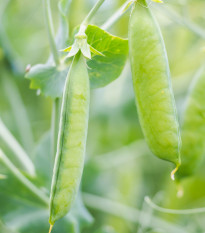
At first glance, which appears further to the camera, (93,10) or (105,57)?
(105,57)

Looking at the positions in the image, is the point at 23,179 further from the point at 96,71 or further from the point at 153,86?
the point at 153,86

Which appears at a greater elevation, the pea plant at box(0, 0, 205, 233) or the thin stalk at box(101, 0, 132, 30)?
the thin stalk at box(101, 0, 132, 30)

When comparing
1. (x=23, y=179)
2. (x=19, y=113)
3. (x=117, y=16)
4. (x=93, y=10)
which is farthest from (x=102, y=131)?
(x=93, y=10)

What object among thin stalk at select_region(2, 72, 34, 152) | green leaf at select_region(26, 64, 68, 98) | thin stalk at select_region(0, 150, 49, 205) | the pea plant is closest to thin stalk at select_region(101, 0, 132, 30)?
the pea plant

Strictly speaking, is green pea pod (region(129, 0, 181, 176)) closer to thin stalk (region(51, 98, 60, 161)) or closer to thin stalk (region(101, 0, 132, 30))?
thin stalk (region(101, 0, 132, 30))

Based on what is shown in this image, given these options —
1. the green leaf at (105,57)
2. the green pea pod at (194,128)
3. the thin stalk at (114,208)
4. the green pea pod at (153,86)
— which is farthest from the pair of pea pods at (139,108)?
the thin stalk at (114,208)

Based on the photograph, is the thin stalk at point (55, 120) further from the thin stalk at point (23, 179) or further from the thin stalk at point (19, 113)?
the thin stalk at point (19, 113)

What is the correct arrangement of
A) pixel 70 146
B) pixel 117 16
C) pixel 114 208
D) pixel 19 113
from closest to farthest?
1. pixel 70 146
2. pixel 117 16
3. pixel 114 208
4. pixel 19 113
